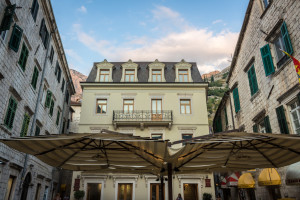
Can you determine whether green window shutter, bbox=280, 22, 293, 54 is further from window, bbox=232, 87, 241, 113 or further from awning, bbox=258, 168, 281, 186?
window, bbox=232, 87, 241, 113

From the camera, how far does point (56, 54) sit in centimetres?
1903

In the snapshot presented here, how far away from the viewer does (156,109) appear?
2139 cm

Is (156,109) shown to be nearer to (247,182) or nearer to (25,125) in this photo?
(247,182)

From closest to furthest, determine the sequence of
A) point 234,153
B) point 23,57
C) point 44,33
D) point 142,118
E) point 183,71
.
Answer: point 234,153
point 23,57
point 44,33
point 142,118
point 183,71

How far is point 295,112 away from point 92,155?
8.12 metres

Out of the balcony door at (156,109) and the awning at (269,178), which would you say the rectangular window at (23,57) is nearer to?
the balcony door at (156,109)

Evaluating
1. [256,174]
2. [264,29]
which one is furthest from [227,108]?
[264,29]

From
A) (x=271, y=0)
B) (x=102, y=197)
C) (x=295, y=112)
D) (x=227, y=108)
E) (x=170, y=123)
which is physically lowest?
(x=102, y=197)

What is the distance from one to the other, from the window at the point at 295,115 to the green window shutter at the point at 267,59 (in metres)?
1.97

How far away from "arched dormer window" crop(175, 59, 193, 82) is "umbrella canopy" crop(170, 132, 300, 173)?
15.4 m

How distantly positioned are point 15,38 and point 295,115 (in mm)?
12637

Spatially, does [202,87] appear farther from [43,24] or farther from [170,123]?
[43,24]

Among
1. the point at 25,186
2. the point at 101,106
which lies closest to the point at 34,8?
the point at 101,106

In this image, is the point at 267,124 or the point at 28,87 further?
the point at 28,87
